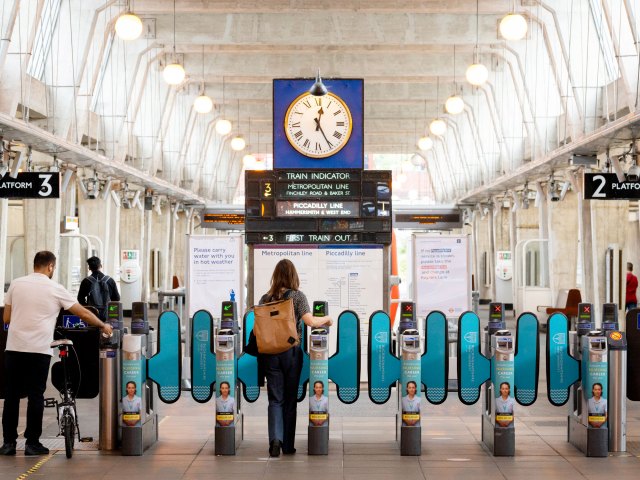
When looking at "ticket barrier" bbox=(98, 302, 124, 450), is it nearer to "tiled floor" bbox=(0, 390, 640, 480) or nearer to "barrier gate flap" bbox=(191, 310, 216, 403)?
"tiled floor" bbox=(0, 390, 640, 480)

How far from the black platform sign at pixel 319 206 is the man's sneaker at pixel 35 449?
4.59 meters

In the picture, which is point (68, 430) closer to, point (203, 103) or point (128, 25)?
point (128, 25)

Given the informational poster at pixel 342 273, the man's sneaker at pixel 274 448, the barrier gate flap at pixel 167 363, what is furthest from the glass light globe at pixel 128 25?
the man's sneaker at pixel 274 448

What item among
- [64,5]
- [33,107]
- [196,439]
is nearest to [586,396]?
[196,439]

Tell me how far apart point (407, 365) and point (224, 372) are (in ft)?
4.83

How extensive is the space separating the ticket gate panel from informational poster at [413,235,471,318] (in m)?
3.81

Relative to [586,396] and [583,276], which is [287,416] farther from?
[583,276]

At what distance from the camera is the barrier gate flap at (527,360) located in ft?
29.8

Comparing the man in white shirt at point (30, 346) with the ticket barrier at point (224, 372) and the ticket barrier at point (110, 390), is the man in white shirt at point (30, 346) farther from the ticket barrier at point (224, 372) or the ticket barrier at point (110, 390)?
the ticket barrier at point (224, 372)

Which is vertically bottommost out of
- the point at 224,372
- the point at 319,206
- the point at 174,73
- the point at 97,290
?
the point at 224,372

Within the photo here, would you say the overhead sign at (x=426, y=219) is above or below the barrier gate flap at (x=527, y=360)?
above

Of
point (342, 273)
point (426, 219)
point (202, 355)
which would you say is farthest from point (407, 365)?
point (426, 219)

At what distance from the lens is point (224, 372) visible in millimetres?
8539

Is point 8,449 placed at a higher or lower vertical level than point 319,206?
lower
